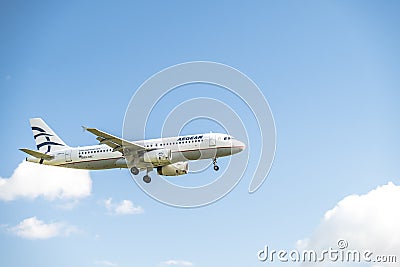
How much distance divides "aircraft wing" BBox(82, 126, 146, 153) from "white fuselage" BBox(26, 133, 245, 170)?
1456 millimetres

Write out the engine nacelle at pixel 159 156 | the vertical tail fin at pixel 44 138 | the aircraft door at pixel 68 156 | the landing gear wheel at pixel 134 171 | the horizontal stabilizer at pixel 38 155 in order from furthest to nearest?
the vertical tail fin at pixel 44 138 → the aircraft door at pixel 68 156 → the horizontal stabilizer at pixel 38 155 → the landing gear wheel at pixel 134 171 → the engine nacelle at pixel 159 156

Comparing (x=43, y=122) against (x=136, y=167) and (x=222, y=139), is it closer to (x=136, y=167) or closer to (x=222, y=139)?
(x=136, y=167)

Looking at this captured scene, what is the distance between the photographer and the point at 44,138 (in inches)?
2552

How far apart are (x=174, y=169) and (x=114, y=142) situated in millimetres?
8041

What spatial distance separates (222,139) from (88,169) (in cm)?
1576

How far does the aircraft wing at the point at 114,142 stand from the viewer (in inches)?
1986

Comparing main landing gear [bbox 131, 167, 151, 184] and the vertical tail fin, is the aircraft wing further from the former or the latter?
the vertical tail fin

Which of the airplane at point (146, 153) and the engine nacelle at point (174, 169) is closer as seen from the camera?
the airplane at point (146, 153)

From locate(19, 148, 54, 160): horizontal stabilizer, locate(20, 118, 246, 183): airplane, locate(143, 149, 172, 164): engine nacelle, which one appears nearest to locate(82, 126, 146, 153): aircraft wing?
locate(20, 118, 246, 183): airplane

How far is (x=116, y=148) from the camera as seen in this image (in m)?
53.1

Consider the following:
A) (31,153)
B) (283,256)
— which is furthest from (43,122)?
(283,256)

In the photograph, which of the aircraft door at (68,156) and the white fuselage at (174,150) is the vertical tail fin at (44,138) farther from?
the white fuselage at (174,150)

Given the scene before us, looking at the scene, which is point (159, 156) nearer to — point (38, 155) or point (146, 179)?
point (146, 179)

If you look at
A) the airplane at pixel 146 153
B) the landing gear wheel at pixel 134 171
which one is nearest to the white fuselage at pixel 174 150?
→ the airplane at pixel 146 153
